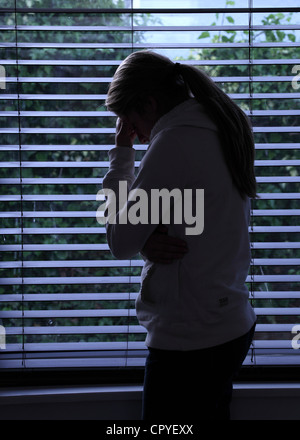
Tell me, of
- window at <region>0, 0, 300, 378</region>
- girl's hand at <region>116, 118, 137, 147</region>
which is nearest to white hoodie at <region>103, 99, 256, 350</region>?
girl's hand at <region>116, 118, 137, 147</region>

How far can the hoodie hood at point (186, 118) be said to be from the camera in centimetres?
114

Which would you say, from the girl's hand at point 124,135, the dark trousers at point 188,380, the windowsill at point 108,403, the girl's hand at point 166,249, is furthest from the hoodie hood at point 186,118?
the windowsill at point 108,403

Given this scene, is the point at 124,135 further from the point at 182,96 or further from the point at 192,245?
the point at 192,245

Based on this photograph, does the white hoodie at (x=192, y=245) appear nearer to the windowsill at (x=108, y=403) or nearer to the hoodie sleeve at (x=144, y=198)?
the hoodie sleeve at (x=144, y=198)

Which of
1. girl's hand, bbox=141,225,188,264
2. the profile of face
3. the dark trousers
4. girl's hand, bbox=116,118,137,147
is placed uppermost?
the profile of face

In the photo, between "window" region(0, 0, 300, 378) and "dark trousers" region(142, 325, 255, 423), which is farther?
"window" region(0, 0, 300, 378)

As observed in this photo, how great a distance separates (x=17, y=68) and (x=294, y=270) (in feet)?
4.10

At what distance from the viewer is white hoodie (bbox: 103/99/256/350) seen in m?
1.10

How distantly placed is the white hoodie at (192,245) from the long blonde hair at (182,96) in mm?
29

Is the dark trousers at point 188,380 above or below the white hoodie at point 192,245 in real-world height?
below

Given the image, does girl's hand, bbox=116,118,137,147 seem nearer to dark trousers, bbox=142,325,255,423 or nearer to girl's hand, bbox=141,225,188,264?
girl's hand, bbox=141,225,188,264

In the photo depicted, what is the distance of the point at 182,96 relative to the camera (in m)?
1.25

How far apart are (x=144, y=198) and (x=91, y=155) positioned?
2.24ft

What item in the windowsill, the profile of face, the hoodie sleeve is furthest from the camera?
the windowsill
